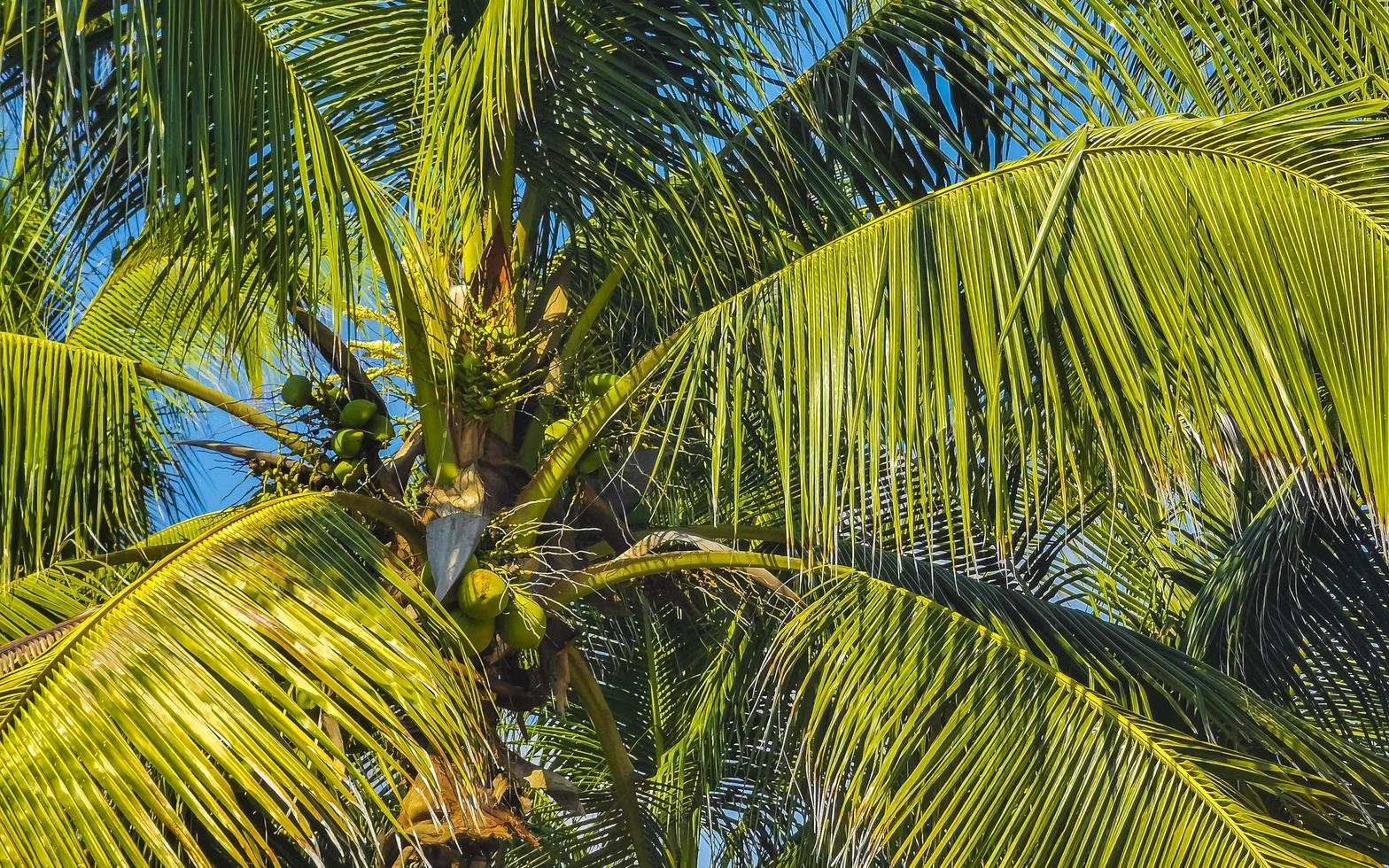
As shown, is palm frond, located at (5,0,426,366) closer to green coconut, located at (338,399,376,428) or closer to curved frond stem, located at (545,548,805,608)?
green coconut, located at (338,399,376,428)

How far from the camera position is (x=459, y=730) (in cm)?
300

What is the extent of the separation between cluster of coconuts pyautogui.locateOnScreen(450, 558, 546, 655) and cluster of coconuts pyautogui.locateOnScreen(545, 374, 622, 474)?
0.42 m

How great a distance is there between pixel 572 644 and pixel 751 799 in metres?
1.33

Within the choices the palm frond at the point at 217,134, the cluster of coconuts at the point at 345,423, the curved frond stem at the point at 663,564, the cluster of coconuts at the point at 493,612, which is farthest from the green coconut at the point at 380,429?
the curved frond stem at the point at 663,564

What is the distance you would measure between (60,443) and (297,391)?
958 millimetres

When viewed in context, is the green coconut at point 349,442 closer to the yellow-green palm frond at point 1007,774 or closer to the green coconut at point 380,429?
the green coconut at point 380,429

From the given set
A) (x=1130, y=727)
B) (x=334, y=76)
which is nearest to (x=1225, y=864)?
(x=1130, y=727)

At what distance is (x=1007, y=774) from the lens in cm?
331

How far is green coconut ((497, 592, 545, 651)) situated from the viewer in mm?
3602

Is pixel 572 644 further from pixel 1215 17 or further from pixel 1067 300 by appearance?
pixel 1215 17

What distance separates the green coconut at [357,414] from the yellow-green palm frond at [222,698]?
0.56m

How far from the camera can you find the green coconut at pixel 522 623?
360 cm

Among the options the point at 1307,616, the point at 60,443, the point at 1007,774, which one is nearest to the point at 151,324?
the point at 60,443

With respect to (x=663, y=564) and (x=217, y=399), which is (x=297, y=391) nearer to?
(x=217, y=399)
